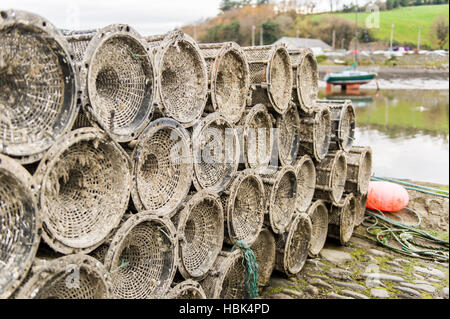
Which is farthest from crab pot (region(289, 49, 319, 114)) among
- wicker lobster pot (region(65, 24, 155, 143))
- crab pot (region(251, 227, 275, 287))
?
wicker lobster pot (region(65, 24, 155, 143))

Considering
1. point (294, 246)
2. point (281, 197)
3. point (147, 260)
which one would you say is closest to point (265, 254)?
point (294, 246)

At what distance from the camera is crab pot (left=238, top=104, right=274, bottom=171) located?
368 cm

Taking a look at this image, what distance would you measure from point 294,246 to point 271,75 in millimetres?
1901

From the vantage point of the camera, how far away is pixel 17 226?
1.89 metres

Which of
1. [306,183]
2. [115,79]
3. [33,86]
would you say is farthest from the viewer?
[306,183]

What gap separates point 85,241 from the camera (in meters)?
2.20

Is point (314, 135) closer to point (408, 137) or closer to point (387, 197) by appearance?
point (387, 197)

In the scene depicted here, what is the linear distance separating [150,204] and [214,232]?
0.80 m

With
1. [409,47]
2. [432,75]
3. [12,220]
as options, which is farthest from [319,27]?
[12,220]

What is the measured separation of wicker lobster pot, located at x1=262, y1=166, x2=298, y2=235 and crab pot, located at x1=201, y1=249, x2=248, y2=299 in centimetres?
66

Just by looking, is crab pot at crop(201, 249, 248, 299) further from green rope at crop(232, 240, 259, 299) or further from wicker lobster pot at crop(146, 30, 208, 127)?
wicker lobster pot at crop(146, 30, 208, 127)

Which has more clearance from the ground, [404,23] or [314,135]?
[404,23]

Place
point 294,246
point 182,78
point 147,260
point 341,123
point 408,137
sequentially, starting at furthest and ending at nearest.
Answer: point 408,137 → point 341,123 → point 294,246 → point 182,78 → point 147,260

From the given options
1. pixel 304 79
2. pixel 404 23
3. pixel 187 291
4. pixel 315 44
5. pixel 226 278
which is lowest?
pixel 226 278
